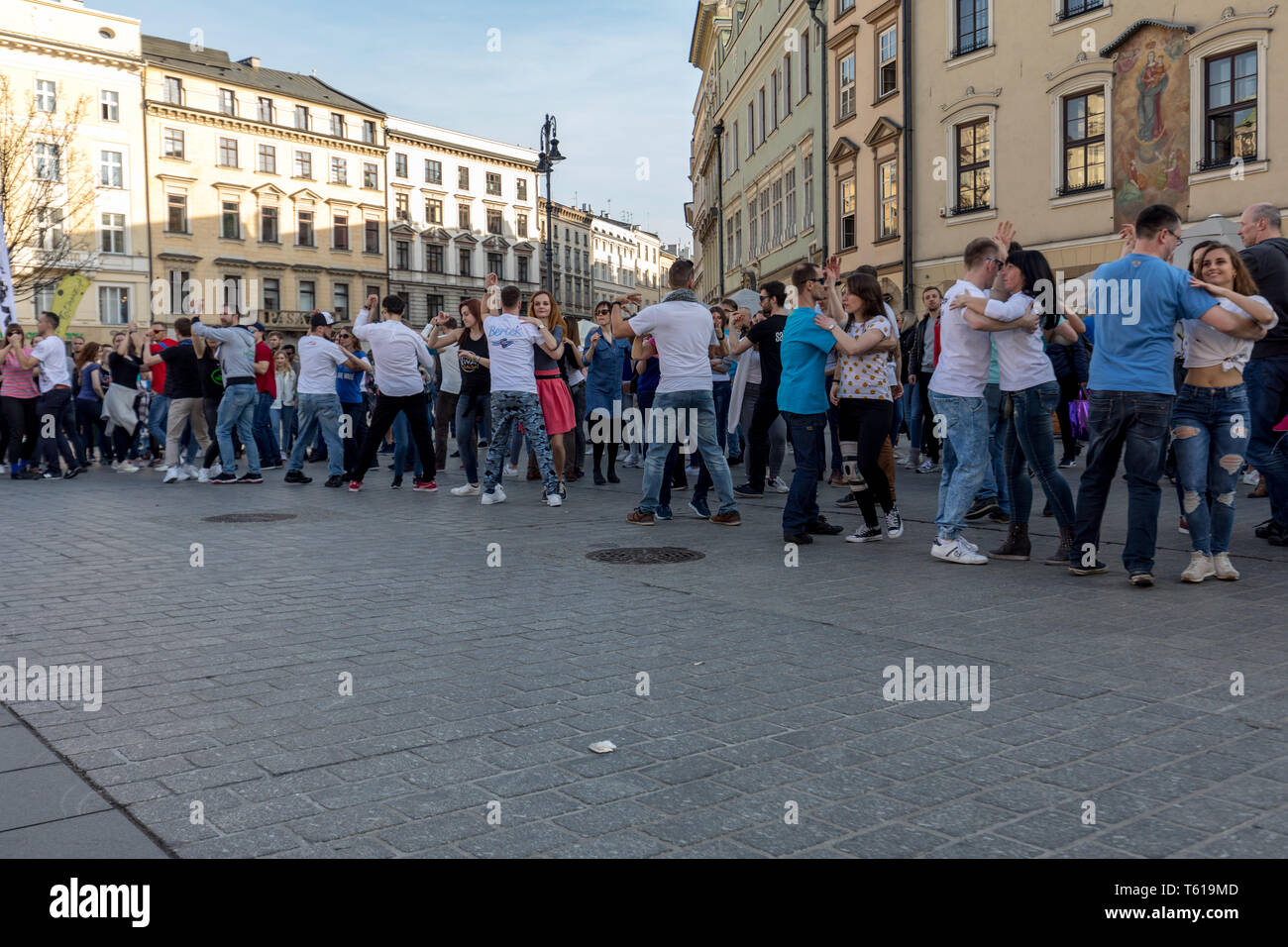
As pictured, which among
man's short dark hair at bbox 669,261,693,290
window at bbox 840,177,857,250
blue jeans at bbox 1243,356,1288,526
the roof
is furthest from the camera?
the roof

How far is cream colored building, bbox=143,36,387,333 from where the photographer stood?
6172cm

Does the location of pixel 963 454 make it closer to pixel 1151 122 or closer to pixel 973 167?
pixel 1151 122

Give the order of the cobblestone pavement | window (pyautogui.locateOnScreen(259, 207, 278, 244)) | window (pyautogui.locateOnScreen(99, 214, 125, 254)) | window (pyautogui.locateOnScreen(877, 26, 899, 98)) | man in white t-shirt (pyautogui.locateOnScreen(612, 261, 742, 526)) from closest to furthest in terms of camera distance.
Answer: the cobblestone pavement < man in white t-shirt (pyautogui.locateOnScreen(612, 261, 742, 526)) < window (pyautogui.locateOnScreen(877, 26, 899, 98)) < window (pyautogui.locateOnScreen(99, 214, 125, 254)) < window (pyautogui.locateOnScreen(259, 207, 278, 244))

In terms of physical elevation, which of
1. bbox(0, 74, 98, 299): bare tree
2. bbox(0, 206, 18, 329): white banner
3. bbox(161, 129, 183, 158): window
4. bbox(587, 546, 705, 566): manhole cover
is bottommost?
bbox(587, 546, 705, 566): manhole cover

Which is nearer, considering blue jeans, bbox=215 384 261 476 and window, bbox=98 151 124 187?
blue jeans, bbox=215 384 261 476

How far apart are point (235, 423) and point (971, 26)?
1914 centimetres

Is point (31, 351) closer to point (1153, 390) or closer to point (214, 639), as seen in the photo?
point (214, 639)

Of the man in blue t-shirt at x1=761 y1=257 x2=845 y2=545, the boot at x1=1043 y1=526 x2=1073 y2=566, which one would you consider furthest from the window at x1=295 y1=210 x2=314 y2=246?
the boot at x1=1043 y1=526 x2=1073 y2=566

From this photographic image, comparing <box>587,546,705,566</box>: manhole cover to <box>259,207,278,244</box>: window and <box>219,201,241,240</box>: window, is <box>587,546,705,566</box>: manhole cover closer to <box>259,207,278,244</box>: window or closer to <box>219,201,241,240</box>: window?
<box>219,201,241,240</box>: window

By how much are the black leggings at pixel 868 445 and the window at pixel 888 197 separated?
820 inches

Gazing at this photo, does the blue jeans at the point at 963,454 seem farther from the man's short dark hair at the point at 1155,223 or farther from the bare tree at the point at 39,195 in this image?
the bare tree at the point at 39,195

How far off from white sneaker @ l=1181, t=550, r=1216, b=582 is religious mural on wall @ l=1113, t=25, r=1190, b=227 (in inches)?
630

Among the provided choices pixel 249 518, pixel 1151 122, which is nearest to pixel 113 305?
pixel 1151 122

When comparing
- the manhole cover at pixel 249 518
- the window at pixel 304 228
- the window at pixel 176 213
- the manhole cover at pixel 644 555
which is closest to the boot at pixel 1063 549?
the manhole cover at pixel 644 555
